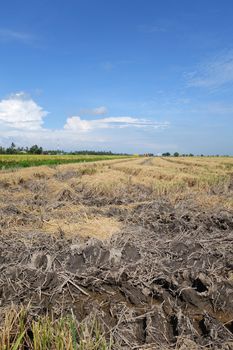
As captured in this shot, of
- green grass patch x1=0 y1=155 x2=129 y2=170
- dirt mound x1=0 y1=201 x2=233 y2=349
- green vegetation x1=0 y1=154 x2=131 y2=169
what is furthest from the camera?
green vegetation x1=0 y1=154 x2=131 y2=169

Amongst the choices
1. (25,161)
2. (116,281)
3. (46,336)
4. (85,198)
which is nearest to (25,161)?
(25,161)

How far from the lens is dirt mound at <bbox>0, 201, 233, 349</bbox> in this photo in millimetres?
Answer: 3910

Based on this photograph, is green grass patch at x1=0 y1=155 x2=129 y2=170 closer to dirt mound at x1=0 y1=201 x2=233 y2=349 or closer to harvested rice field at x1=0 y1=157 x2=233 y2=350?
harvested rice field at x1=0 y1=157 x2=233 y2=350

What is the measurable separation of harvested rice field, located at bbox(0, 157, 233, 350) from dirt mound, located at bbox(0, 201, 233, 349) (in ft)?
0.04

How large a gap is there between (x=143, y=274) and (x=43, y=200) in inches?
293

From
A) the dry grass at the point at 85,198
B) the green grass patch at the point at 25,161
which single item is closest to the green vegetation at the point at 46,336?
the dry grass at the point at 85,198

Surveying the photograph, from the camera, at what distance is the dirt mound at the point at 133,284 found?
3910 millimetres


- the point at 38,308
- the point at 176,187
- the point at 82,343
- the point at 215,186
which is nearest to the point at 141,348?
the point at 82,343

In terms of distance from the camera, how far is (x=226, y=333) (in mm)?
3820

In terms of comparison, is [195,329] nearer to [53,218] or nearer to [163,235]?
[163,235]

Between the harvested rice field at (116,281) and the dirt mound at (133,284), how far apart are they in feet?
0.04

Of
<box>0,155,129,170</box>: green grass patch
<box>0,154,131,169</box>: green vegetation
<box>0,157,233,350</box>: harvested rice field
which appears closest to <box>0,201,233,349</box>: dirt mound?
<box>0,157,233,350</box>: harvested rice field

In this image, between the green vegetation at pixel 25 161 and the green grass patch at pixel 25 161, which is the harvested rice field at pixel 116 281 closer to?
the green grass patch at pixel 25 161

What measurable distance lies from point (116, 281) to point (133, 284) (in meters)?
0.22
